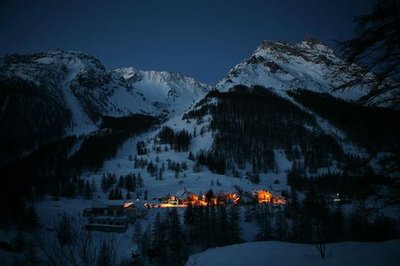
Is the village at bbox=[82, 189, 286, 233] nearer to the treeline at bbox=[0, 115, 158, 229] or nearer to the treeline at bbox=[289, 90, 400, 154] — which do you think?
the treeline at bbox=[0, 115, 158, 229]

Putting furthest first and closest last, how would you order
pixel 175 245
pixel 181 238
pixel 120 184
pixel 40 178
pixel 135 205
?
A: pixel 120 184 < pixel 40 178 < pixel 135 205 < pixel 181 238 < pixel 175 245

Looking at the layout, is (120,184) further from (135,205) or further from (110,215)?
(110,215)

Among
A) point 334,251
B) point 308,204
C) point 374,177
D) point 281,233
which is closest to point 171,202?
point 308,204

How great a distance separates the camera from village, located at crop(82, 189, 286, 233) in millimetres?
85750

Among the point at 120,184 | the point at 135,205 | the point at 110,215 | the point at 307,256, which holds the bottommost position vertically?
the point at 110,215

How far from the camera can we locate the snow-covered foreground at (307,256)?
14.0 meters

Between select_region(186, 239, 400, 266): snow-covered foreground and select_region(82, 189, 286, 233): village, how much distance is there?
173 ft

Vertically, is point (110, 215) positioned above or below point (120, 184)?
below

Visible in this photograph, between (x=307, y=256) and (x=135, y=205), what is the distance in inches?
3811

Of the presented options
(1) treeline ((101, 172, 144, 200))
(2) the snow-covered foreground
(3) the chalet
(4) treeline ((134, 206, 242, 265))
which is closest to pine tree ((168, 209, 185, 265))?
(4) treeline ((134, 206, 242, 265))

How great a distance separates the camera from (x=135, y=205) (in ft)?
356

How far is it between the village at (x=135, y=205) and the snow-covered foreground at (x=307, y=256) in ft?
173

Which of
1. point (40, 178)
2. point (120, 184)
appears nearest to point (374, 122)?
point (120, 184)

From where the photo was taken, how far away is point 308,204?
81.1 meters
